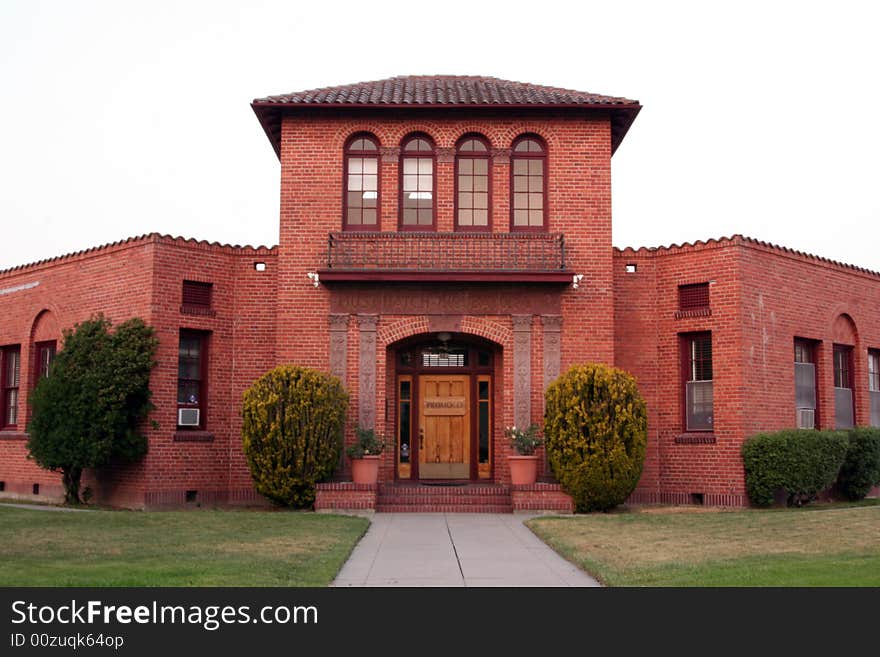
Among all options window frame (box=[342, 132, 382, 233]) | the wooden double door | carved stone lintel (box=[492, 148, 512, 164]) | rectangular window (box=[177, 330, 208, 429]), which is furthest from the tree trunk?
carved stone lintel (box=[492, 148, 512, 164])

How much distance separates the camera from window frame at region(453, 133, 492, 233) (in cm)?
Answer: 1992

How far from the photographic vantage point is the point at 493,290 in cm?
1953

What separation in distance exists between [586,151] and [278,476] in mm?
8662

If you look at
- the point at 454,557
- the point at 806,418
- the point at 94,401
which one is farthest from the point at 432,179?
the point at 454,557

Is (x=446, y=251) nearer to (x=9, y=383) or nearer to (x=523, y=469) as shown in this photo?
(x=523, y=469)

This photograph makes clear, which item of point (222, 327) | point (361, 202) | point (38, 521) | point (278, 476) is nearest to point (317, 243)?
point (361, 202)

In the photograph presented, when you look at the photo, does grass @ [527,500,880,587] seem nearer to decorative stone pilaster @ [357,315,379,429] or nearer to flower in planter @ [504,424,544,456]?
flower in planter @ [504,424,544,456]

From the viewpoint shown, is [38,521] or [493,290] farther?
[493,290]

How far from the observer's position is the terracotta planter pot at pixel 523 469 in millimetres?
18391

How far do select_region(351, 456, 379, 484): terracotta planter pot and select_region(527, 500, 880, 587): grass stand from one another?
3.39 meters

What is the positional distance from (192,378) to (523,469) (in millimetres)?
6822

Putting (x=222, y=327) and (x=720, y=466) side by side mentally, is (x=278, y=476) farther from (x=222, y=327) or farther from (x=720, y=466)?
(x=720, y=466)

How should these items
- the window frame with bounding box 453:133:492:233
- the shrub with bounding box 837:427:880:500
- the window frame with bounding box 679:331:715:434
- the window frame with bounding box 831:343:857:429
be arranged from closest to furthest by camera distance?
the window frame with bounding box 453:133:492:233, the window frame with bounding box 679:331:715:434, the shrub with bounding box 837:427:880:500, the window frame with bounding box 831:343:857:429

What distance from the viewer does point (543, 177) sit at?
20.1 m
